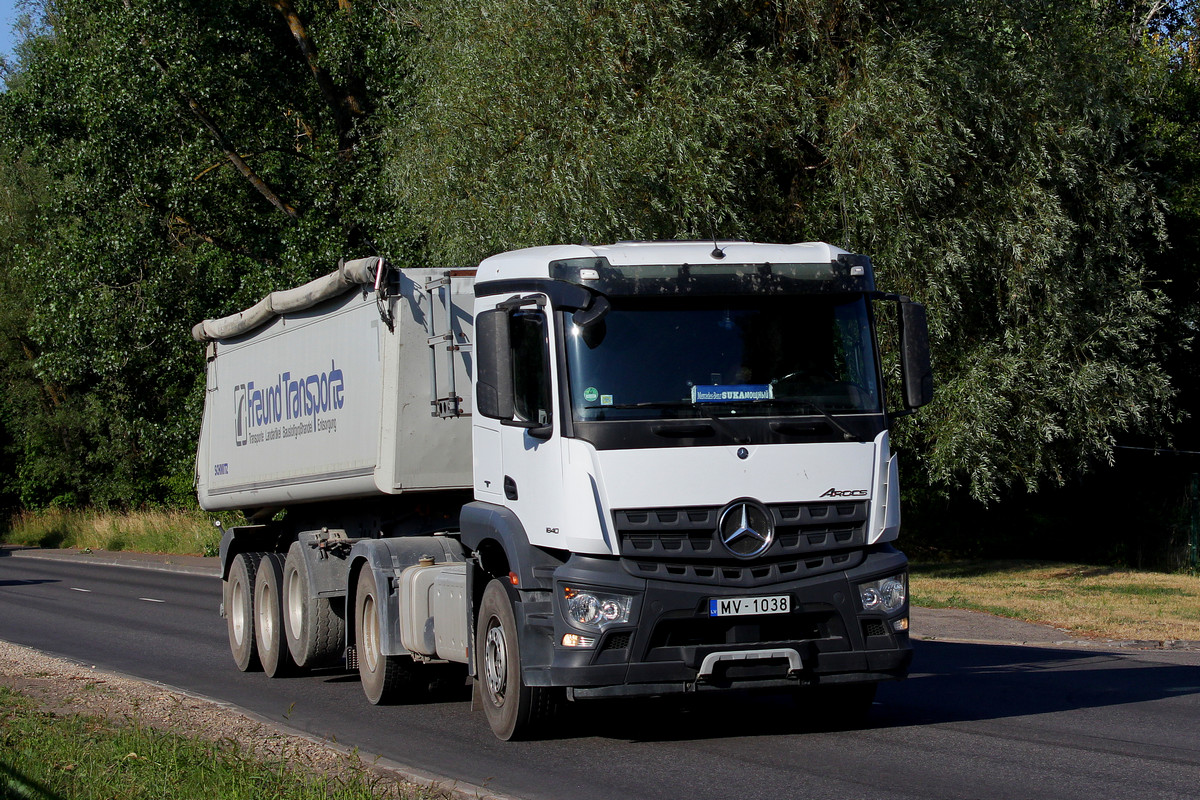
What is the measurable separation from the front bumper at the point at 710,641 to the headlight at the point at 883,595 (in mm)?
50

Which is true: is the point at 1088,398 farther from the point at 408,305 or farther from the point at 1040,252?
the point at 408,305

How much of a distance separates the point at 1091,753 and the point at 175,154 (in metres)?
23.7

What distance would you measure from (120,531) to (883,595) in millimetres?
37797

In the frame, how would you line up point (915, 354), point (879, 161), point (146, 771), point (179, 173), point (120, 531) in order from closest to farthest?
1. point (146, 771)
2. point (915, 354)
3. point (879, 161)
4. point (179, 173)
5. point (120, 531)

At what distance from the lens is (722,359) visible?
8133mm

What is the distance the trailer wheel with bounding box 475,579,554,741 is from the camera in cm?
837

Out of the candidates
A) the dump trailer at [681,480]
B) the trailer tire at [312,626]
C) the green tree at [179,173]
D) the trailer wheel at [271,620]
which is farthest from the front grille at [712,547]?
the green tree at [179,173]

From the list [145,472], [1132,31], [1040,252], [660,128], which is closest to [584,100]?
[660,128]

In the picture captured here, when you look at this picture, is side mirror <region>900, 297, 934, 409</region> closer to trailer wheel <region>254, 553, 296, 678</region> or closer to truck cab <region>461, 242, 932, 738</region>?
truck cab <region>461, 242, 932, 738</region>

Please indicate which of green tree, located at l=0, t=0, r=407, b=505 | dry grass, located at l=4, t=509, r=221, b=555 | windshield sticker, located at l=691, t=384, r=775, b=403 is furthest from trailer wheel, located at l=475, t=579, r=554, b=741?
dry grass, located at l=4, t=509, r=221, b=555

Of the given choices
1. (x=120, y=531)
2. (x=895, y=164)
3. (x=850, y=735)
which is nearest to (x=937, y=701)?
(x=850, y=735)

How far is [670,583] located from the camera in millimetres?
7848

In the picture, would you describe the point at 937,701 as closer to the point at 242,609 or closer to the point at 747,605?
the point at 747,605

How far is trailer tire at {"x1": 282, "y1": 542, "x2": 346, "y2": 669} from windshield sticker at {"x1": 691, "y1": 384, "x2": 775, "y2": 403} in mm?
5424
